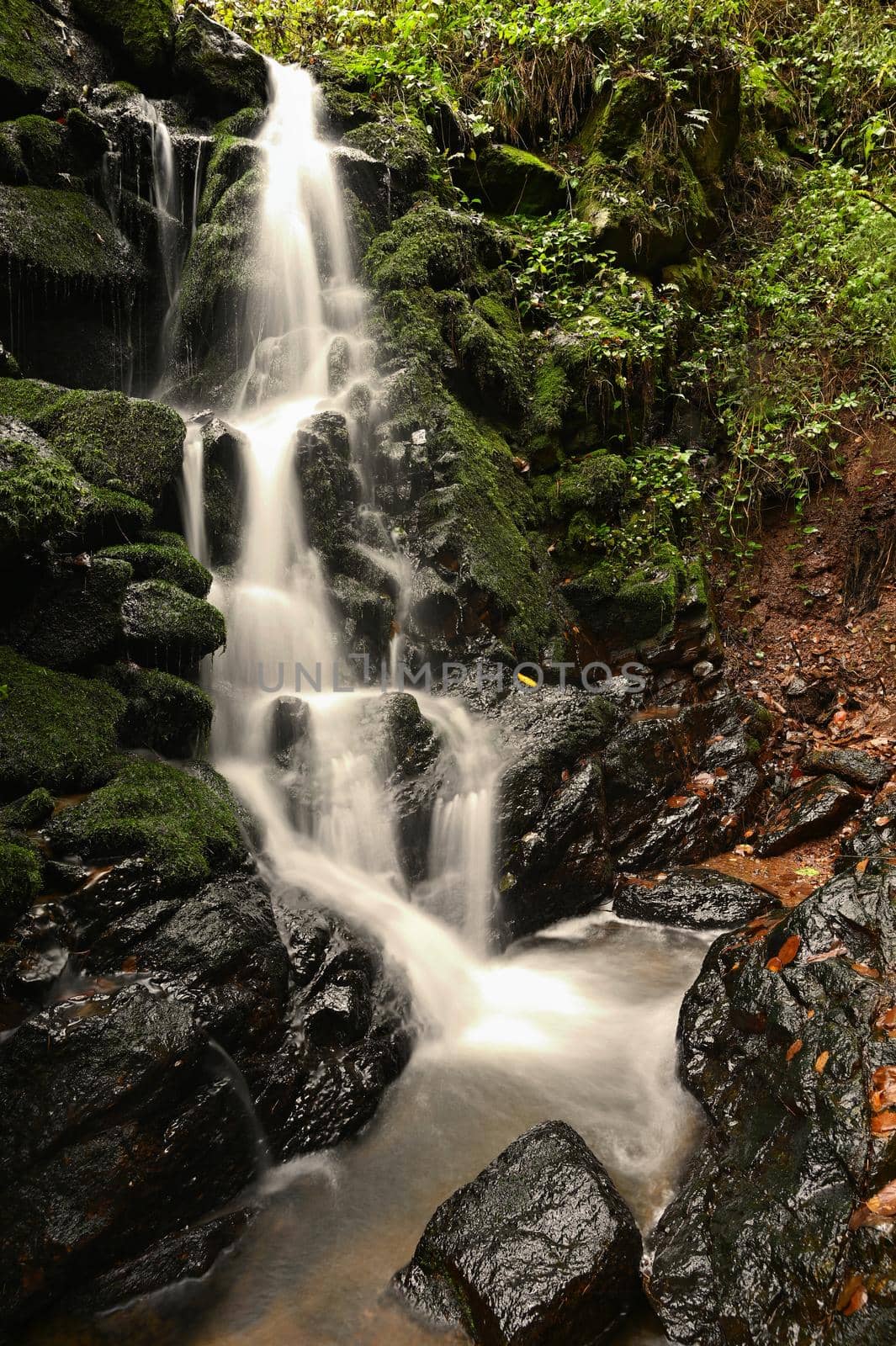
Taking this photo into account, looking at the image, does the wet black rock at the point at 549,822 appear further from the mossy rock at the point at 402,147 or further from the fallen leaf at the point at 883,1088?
the mossy rock at the point at 402,147

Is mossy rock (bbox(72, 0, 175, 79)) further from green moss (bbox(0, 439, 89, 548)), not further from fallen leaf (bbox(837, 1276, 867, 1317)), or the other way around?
fallen leaf (bbox(837, 1276, 867, 1317))

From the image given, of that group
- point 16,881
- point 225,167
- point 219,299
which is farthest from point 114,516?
point 225,167

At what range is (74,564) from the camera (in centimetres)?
464

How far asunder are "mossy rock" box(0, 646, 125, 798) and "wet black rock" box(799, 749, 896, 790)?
553 cm

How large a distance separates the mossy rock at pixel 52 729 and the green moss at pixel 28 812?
0.53ft

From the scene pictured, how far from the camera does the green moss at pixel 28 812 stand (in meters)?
3.69

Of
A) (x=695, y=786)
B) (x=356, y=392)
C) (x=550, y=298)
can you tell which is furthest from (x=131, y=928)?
(x=550, y=298)

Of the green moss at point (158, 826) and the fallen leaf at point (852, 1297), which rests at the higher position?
the green moss at point (158, 826)

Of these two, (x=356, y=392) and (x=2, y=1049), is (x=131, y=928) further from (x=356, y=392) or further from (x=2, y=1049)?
(x=356, y=392)

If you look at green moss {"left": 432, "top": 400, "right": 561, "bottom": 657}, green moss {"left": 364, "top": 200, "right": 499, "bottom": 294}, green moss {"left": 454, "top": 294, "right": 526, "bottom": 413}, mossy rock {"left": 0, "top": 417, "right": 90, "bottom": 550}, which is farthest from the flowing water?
mossy rock {"left": 0, "top": 417, "right": 90, "bottom": 550}

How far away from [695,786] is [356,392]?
5.29 metres

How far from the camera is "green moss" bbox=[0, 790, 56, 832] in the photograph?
369 centimetres

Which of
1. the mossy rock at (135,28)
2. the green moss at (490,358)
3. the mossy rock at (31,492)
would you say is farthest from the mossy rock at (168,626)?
the mossy rock at (135,28)

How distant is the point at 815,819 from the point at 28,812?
5441 millimetres
